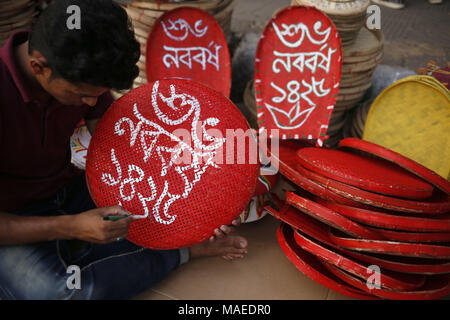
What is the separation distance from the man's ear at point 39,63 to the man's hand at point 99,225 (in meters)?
0.49

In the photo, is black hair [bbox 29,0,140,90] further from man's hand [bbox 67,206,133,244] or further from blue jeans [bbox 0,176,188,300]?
blue jeans [bbox 0,176,188,300]

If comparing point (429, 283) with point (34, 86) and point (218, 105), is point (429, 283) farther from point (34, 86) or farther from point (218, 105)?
point (34, 86)

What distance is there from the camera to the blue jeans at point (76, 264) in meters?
1.40

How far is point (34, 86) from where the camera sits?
49.2 inches

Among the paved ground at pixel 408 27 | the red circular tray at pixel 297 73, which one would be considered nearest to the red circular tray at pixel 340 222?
the red circular tray at pixel 297 73

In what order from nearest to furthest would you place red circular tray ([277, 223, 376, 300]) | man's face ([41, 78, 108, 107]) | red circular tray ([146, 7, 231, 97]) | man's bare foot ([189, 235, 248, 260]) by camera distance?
man's face ([41, 78, 108, 107]) → red circular tray ([277, 223, 376, 300]) → man's bare foot ([189, 235, 248, 260]) → red circular tray ([146, 7, 231, 97])

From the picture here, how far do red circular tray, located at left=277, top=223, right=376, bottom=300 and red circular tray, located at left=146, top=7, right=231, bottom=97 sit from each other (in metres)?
0.92

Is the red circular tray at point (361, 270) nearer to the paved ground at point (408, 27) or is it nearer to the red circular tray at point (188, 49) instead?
the red circular tray at point (188, 49)

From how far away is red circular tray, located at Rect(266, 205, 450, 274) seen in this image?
1397 mm

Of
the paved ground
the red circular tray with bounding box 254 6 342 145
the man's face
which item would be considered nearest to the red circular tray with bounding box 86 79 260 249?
the man's face

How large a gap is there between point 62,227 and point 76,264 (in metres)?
0.28

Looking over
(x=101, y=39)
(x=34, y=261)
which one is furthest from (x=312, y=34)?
(x=34, y=261)

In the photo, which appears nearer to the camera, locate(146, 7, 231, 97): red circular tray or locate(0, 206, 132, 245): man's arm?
locate(0, 206, 132, 245): man's arm

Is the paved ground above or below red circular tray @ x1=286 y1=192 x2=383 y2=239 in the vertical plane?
above
